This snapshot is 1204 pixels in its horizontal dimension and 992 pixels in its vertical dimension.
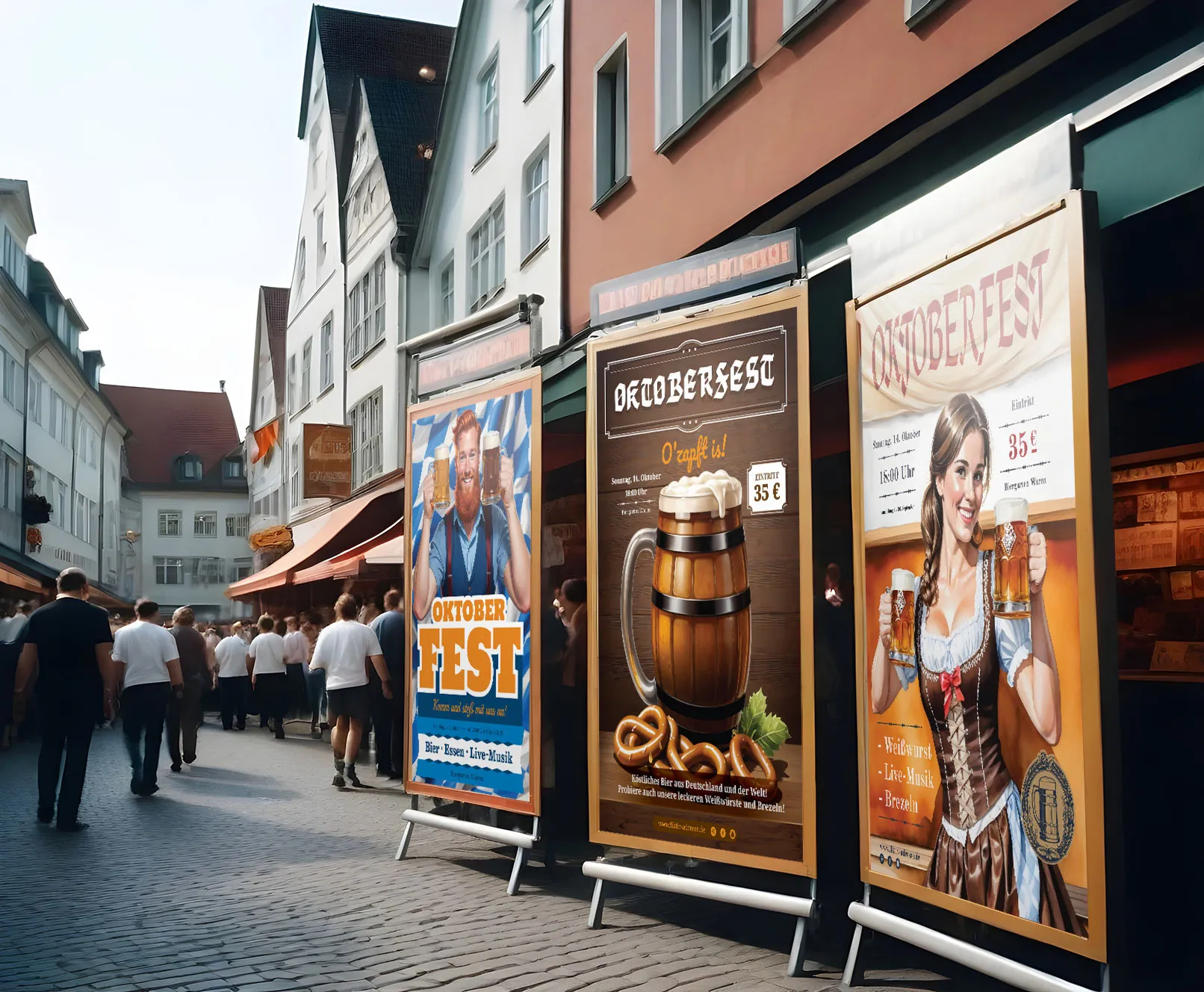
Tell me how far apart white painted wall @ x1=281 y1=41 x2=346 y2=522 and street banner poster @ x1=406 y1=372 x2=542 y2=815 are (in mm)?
22282

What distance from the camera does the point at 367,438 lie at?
27.9 m

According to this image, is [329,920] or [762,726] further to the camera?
[329,920]

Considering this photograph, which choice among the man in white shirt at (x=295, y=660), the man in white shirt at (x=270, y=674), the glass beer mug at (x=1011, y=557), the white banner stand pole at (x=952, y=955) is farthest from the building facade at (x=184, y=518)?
the glass beer mug at (x=1011, y=557)

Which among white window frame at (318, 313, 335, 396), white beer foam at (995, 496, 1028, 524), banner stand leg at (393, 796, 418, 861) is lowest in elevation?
banner stand leg at (393, 796, 418, 861)

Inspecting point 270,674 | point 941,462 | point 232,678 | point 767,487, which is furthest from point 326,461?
point 941,462

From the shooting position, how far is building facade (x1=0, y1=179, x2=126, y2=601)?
4047 centimetres

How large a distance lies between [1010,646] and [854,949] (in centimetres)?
151

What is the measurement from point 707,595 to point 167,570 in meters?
75.1

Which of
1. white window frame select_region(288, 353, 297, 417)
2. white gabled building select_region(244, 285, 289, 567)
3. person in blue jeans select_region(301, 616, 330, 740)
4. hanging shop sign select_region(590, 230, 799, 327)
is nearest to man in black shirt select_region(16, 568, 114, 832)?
hanging shop sign select_region(590, 230, 799, 327)

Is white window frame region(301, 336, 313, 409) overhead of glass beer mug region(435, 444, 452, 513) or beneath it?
overhead

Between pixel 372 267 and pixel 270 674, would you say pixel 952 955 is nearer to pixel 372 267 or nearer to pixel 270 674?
pixel 270 674

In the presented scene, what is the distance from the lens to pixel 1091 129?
6.20 meters

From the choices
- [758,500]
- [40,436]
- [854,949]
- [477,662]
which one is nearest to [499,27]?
[477,662]

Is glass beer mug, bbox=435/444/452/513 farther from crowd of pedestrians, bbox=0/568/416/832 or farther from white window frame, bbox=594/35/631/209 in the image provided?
white window frame, bbox=594/35/631/209
